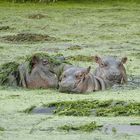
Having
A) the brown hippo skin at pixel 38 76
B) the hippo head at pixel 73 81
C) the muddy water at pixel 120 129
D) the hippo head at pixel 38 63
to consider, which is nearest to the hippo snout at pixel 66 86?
the hippo head at pixel 73 81

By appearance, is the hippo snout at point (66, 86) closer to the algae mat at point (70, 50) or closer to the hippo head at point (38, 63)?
the algae mat at point (70, 50)

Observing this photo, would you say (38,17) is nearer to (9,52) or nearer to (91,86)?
(9,52)

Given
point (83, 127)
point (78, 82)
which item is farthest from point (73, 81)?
point (83, 127)

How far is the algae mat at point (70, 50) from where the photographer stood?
22.1 ft

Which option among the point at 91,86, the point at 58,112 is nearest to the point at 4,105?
the point at 58,112

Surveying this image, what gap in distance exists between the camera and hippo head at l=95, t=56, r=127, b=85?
30.5 ft

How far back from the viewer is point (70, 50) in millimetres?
13859

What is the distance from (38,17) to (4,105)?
1247 cm

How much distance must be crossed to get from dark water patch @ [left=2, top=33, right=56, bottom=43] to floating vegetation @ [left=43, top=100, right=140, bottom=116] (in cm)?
755

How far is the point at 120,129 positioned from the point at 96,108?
112cm

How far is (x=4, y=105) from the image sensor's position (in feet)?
26.4

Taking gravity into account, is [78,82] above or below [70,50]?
above

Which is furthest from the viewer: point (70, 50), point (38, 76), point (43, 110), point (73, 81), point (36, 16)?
point (36, 16)

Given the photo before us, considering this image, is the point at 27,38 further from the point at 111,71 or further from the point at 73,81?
the point at 73,81
